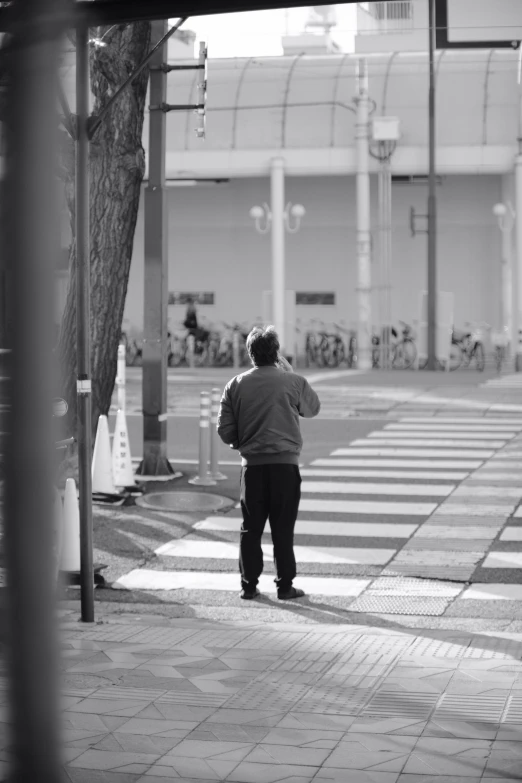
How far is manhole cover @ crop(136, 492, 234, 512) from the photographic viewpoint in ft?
36.1

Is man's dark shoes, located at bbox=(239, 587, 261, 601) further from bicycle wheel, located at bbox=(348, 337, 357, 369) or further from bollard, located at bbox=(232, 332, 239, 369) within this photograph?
bicycle wheel, located at bbox=(348, 337, 357, 369)

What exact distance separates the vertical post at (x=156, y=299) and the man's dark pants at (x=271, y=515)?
17.3 ft

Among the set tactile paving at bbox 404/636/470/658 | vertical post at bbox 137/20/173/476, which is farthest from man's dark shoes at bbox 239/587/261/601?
vertical post at bbox 137/20/173/476

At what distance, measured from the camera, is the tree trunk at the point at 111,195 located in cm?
1166

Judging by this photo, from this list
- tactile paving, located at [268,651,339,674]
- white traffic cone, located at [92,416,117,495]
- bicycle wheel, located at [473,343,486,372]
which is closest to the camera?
tactile paving, located at [268,651,339,674]

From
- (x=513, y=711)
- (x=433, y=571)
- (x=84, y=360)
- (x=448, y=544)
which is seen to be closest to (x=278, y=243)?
(x=448, y=544)

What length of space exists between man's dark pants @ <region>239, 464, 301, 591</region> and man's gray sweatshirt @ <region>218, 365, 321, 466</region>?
8cm

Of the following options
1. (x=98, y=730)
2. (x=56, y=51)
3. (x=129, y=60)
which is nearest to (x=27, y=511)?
(x=56, y=51)

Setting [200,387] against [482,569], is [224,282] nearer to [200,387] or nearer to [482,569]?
[200,387]

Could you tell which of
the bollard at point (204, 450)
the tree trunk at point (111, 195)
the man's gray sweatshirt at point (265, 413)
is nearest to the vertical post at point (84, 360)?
the man's gray sweatshirt at point (265, 413)

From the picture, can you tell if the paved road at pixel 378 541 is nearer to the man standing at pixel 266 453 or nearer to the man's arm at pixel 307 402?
the man standing at pixel 266 453

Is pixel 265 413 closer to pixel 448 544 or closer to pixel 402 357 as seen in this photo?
pixel 448 544

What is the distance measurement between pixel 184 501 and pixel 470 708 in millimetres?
6662

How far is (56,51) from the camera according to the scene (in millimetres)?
1409
